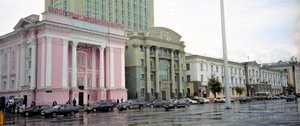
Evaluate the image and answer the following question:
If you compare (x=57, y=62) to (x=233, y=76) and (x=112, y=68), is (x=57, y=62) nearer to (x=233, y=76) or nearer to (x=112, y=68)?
(x=112, y=68)

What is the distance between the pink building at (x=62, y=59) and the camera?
50.3 meters

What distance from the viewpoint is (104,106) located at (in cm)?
4578

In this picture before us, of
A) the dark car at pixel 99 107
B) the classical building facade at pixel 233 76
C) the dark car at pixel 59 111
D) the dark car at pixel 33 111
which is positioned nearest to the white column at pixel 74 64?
the dark car at pixel 99 107

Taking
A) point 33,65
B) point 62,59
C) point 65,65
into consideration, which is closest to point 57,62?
point 62,59

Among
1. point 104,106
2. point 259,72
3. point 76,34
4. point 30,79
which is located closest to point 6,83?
point 30,79

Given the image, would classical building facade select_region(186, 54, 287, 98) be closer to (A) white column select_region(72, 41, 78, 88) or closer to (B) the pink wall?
(A) white column select_region(72, 41, 78, 88)

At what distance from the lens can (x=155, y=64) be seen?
2790 inches

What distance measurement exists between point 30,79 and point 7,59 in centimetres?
1022

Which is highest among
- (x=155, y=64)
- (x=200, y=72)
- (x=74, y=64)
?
(x=155, y=64)

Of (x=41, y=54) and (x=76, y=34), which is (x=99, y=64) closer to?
(x=76, y=34)

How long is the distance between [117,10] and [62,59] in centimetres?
5733

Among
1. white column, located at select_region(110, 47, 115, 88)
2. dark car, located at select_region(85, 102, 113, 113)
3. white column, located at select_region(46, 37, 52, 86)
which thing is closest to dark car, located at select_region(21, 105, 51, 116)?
dark car, located at select_region(85, 102, 113, 113)

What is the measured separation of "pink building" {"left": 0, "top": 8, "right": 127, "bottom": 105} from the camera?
50.3 metres

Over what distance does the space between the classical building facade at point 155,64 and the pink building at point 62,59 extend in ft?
16.4
